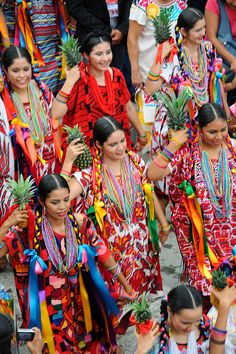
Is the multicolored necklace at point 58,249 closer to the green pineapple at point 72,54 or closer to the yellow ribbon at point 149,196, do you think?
the yellow ribbon at point 149,196

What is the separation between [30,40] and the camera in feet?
24.6

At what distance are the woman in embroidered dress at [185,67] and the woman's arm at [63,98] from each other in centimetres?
59

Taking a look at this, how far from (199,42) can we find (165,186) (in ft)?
3.60

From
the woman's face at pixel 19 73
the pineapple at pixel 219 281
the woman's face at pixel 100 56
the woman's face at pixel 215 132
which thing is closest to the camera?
the pineapple at pixel 219 281

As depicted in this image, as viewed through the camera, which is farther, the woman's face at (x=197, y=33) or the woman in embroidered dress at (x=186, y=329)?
the woman's face at (x=197, y=33)

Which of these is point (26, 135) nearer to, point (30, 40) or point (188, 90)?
point (188, 90)

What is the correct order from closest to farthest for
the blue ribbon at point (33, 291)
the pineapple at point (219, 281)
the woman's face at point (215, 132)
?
the pineapple at point (219, 281), the blue ribbon at point (33, 291), the woman's face at point (215, 132)

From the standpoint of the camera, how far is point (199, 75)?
6297 mm

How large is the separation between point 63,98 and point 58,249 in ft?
5.03

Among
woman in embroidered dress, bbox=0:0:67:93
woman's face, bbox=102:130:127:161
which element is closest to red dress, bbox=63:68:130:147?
woman's face, bbox=102:130:127:161

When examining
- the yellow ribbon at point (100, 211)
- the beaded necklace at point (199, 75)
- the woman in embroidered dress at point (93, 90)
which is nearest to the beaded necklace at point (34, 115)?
the woman in embroidered dress at point (93, 90)

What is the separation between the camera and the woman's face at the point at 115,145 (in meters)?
5.33

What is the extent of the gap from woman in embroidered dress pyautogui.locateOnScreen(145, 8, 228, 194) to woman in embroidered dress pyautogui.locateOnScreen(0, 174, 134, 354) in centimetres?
140

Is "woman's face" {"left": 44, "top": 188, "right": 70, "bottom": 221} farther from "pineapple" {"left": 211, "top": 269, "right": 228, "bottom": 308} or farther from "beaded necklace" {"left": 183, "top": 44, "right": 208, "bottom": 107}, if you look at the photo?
"beaded necklace" {"left": 183, "top": 44, "right": 208, "bottom": 107}
